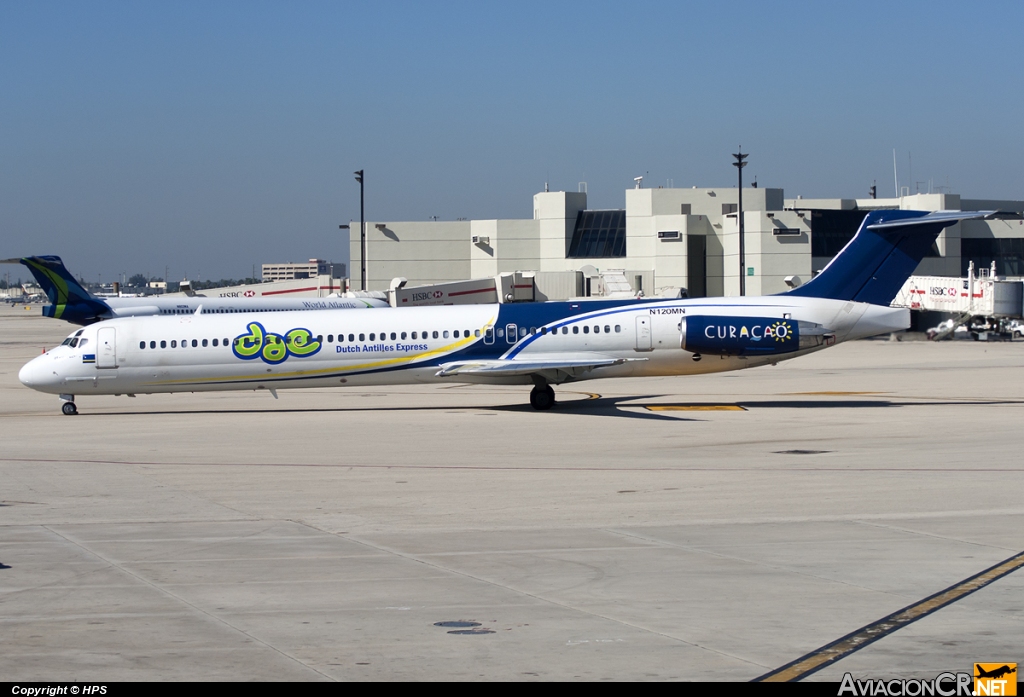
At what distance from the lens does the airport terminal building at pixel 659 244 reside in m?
78.6

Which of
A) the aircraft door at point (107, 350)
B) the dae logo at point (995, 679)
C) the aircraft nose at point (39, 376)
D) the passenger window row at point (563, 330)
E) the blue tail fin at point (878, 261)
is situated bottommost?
the dae logo at point (995, 679)

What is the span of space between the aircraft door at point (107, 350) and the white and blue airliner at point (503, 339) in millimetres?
29

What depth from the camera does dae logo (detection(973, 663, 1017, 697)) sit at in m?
7.38

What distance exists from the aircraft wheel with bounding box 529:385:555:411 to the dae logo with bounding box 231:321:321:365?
251 inches

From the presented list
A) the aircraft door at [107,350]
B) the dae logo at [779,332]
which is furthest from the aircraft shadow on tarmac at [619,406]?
the dae logo at [779,332]

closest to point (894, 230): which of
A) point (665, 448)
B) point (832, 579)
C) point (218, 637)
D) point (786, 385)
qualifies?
point (786, 385)

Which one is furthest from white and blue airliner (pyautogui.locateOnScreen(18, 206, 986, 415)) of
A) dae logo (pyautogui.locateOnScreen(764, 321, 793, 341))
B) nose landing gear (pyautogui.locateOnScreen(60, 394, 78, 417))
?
nose landing gear (pyautogui.locateOnScreen(60, 394, 78, 417))

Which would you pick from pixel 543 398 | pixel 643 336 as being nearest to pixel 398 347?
pixel 543 398

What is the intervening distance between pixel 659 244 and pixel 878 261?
2053 inches

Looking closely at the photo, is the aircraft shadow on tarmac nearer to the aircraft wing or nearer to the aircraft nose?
the aircraft wing

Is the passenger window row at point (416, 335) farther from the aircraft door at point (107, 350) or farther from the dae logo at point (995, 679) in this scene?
the dae logo at point (995, 679)

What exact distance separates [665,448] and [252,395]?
20.5m

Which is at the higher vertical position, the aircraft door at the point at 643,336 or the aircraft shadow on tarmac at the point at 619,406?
the aircraft door at the point at 643,336

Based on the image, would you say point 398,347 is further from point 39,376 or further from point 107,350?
point 39,376
